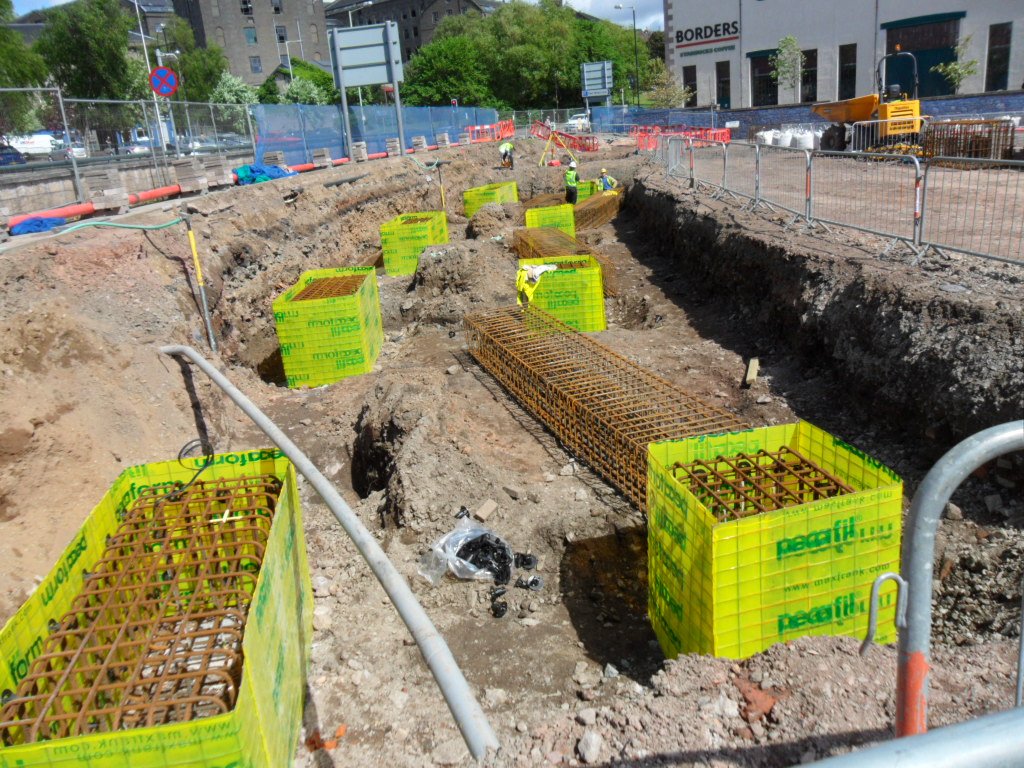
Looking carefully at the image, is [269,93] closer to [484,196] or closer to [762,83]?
[762,83]

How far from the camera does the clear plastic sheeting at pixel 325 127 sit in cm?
2448

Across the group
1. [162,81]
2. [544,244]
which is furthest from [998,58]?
[162,81]

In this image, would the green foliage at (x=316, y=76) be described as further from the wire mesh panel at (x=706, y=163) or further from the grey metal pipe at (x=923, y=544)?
the grey metal pipe at (x=923, y=544)

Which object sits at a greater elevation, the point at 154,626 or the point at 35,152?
the point at 35,152

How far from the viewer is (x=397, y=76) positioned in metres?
27.2

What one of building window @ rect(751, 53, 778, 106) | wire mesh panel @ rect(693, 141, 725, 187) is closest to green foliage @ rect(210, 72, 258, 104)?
building window @ rect(751, 53, 778, 106)

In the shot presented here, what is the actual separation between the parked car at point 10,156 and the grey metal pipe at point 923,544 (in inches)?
681

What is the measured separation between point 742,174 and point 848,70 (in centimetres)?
3169

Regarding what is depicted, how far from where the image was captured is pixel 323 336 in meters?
10.0

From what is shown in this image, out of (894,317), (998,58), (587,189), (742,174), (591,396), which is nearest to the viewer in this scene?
(894,317)

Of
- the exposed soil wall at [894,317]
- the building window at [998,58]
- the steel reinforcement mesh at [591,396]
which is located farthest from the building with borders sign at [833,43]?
the steel reinforcement mesh at [591,396]

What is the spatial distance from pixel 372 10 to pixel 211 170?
295 feet

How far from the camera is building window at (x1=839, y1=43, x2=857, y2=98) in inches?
1676

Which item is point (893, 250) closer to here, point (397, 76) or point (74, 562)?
point (74, 562)
